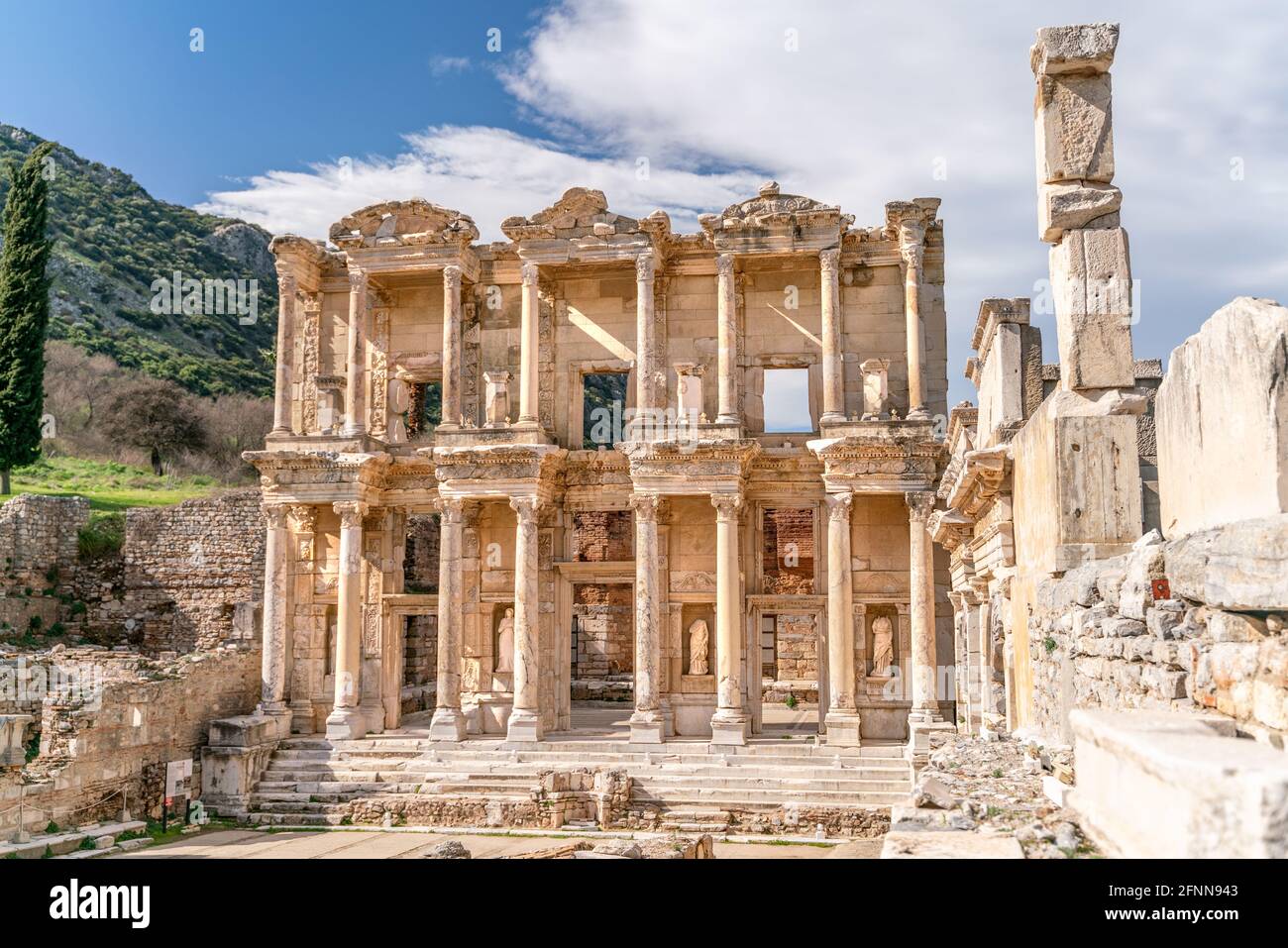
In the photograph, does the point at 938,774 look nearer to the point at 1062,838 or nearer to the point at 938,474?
the point at 1062,838

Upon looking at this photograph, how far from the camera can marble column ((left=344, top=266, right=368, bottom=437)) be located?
22984 mm

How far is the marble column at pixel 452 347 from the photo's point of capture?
2261cm

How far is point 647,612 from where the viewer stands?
832 inches

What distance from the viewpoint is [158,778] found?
19750 millimetres

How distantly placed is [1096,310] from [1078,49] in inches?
79.4

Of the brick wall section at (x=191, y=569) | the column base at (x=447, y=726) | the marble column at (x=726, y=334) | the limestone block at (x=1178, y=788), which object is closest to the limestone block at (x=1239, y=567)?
the limestone block at (x=1178, y=788)

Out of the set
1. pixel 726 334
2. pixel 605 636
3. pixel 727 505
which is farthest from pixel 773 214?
pixel 605 636

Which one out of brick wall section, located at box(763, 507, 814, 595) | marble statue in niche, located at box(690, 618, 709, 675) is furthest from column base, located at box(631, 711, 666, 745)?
brick wall section, located at box(763, 507, 814, 595)

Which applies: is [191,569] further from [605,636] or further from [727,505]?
[727,505]

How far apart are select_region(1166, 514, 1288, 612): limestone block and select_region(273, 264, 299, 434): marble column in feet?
68.4

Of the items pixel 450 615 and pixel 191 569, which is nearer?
pixel 450 615

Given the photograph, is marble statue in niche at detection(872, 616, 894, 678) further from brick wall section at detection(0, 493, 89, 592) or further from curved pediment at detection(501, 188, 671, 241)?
brick wall section at detection(0, 493, 89, 592)

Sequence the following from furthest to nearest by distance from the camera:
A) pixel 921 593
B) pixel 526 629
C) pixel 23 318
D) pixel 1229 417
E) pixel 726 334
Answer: pixel 23 318, pixel 726 334, pixel 526 629, pixel 921 593, pixel 1229 417
